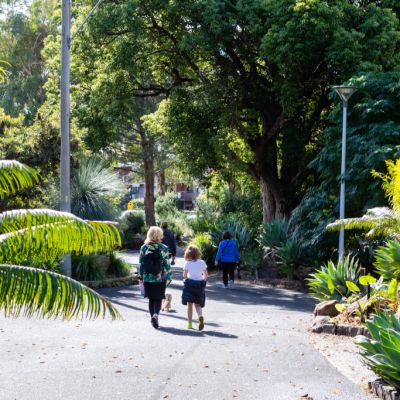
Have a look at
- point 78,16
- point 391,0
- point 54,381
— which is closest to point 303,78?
point 391,0

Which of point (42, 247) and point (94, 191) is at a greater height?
point (94, 191)

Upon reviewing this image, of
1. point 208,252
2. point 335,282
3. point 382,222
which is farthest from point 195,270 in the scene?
point 208,252

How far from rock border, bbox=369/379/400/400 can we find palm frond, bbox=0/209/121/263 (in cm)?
307

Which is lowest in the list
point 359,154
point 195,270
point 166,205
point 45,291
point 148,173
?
point 195,270

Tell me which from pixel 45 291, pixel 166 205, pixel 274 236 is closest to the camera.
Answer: pixel 45 291

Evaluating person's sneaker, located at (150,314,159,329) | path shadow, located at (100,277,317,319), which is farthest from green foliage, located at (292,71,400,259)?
person's sneaker, located at (150,314,159,329)

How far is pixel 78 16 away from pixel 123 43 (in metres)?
3.34

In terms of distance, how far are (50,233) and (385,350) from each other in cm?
356

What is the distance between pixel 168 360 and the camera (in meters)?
9.07

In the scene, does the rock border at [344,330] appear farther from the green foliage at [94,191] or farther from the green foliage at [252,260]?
the green foliage at [94,191]

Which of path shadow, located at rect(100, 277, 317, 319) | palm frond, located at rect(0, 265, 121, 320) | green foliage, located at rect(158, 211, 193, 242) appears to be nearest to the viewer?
palm frond, located at rect(0, 265, 121, 320)

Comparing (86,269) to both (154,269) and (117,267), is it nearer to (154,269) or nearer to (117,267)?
(117,267)

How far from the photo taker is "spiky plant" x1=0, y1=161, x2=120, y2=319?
6543 mm

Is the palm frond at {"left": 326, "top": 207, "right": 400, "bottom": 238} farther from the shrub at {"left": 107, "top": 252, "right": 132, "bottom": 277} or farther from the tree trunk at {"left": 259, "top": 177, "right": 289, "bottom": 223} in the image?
the tree trunk at {"left": 259, "top": 177, "right": 289, "bottom": 223}
